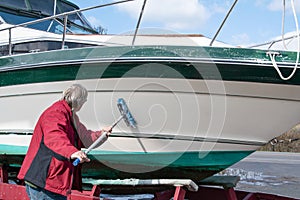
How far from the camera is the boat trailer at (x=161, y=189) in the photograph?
323cm

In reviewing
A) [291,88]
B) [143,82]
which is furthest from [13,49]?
[291,88]

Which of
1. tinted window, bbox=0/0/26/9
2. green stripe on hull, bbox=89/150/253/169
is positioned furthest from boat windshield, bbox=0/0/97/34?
green stripe on hull, bbox=89/150/253/169

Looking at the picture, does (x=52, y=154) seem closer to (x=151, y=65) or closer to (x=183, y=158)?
(x=151, y=65)

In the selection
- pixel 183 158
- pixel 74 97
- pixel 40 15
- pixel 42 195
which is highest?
pixel 40 15

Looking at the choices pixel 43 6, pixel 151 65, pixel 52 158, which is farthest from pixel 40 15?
pixel 52 158

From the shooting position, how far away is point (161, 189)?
374cm

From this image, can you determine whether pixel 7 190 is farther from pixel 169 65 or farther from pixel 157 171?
pixel 169 65

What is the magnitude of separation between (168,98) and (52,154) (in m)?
1.29

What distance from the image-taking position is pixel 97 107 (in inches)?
139

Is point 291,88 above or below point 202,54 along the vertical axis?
below

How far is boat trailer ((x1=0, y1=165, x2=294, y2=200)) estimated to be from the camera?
10.6 ft

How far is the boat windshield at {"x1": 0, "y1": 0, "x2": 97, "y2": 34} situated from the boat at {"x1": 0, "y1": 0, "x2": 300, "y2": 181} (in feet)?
4.49

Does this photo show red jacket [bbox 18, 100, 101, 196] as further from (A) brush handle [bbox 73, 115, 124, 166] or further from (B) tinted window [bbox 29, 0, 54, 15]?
(B) tinted window [bbox 29, 0, 54, 15]

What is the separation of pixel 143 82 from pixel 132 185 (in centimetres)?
88
